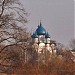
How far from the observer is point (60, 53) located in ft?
176

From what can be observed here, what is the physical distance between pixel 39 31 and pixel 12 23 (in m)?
51.3

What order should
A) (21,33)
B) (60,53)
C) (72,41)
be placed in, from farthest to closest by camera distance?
(72,41)
(60,53)
(21,33)

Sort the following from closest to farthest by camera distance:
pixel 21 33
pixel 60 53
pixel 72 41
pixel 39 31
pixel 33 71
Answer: pixel 21 33, pixel 33 71, pixel 60 53, pixel 39 31, pixel 72 41

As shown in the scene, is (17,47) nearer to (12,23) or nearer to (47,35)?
(12,23)

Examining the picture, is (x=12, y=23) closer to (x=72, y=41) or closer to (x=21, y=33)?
(x=21, y=33)

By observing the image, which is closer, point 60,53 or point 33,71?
point 33,71

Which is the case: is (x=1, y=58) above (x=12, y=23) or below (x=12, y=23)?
below

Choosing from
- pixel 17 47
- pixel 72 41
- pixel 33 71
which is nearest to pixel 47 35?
pixel 72 41

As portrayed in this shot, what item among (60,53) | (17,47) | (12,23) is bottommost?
(60,53)

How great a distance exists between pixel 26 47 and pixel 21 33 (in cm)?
52

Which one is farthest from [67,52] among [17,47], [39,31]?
[17,47]

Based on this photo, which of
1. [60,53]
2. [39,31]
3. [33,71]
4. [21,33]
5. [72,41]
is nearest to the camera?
[21,33]

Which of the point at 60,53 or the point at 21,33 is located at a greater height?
the point at 21,33

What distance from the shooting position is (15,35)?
11.1m
